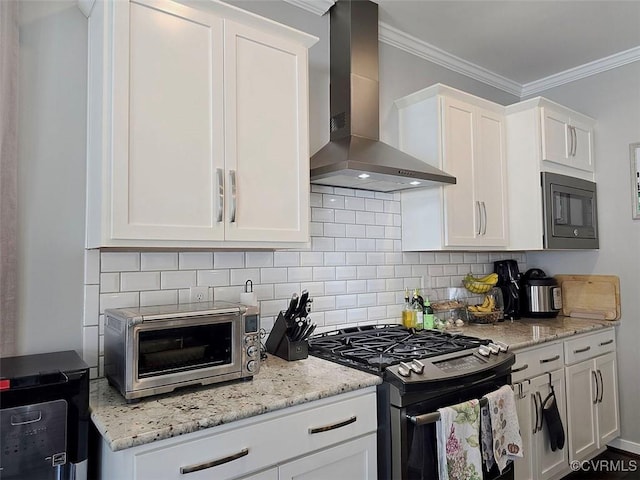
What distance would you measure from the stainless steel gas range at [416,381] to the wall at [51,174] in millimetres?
1115

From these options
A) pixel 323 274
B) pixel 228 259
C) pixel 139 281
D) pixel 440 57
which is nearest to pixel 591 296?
pixel 440 57

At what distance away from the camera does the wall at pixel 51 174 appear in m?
1.60

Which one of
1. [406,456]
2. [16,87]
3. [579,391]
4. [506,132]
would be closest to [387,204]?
[506,132]

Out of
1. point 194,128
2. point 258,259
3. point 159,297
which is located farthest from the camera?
point 258,259

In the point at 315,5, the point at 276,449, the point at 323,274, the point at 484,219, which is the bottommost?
the point at 276,449

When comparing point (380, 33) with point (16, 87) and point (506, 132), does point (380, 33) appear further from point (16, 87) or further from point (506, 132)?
point (16, 87)

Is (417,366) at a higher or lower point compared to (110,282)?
lower

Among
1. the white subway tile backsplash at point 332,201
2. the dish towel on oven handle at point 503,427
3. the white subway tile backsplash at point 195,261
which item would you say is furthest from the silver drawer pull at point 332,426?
the white subway tile backsplash at point 332,201

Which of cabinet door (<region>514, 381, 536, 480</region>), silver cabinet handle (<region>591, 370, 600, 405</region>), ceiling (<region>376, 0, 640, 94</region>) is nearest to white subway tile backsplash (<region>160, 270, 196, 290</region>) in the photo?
cabinet door (<region>514, 381, 536, 480</region>)

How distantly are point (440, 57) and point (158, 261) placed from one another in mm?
2440

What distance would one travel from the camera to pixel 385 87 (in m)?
2.78

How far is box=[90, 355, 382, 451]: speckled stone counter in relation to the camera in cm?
121

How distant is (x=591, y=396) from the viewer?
2854 mm

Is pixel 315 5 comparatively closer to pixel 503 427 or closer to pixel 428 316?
pixel 428 316
